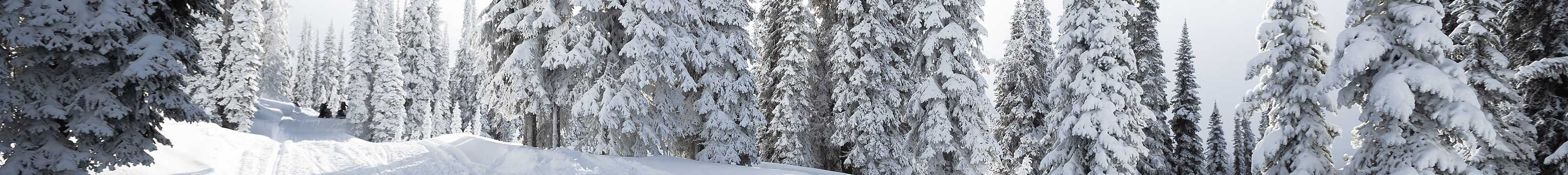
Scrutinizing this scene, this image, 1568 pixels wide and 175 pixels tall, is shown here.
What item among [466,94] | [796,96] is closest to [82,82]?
[796,96]

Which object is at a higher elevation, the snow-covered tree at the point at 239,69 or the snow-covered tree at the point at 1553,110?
the snow-covered tree at the point at 239,69

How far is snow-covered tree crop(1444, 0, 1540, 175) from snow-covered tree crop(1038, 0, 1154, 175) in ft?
18.2

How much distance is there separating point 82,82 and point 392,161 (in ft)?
22.6

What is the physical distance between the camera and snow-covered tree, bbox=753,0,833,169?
1884cm

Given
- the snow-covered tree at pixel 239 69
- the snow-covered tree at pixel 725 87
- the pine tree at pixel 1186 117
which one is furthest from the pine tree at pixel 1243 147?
the snow-covered tree at pixel 239 69

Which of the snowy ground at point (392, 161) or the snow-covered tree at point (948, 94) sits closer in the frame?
the snowy ground at point (392, 161)

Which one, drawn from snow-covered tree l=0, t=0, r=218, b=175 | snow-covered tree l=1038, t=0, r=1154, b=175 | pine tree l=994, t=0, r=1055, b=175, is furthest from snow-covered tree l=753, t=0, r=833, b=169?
snow-covered tree l=0, t=0, r=218, b=175

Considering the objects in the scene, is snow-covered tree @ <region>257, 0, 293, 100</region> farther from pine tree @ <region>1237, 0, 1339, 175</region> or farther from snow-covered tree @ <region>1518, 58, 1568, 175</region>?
snow-covered tree @ <region>1518, 58, 1568, 175</region>

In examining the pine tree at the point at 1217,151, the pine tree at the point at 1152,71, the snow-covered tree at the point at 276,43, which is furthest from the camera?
the snow-covered tree at the point at 276,43

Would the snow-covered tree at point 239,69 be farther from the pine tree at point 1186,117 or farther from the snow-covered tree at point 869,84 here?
the pine tree at point 1186,117

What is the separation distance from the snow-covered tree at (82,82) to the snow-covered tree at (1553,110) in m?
19.6

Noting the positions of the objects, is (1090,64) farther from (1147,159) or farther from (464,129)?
(464,129)

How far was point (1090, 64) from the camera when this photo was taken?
17.0 metres

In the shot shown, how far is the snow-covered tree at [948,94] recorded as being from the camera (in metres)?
18.2
